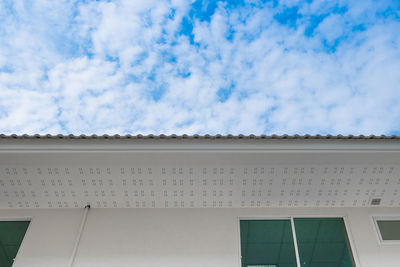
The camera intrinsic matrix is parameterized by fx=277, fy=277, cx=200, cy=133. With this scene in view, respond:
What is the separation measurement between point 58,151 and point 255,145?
2.15 metres

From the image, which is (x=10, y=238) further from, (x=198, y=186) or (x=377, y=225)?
(x=377, y=225)

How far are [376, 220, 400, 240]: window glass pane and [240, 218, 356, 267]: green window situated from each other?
472mm

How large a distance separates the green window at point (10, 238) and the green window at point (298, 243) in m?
2.72

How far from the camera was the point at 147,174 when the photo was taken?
3.29 m

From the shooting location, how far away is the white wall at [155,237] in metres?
3.22

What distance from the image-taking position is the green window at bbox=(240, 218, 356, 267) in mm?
3229

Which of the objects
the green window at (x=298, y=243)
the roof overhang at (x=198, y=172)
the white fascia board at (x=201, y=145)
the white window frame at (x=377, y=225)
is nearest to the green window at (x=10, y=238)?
the roof overhang at (x=198, y=172)

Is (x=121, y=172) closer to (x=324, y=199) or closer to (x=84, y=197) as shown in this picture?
(x=84, y=197)

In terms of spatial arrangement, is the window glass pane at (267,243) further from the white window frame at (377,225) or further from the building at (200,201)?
the white window frame at (377,225)

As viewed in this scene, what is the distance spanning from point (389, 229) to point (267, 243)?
1587mm

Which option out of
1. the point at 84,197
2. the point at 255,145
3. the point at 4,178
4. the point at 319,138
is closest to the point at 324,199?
the point at 319,138

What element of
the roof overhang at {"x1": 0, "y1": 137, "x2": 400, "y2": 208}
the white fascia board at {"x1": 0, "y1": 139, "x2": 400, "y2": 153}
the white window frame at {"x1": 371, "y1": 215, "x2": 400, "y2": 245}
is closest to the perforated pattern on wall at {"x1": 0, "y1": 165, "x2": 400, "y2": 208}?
the roof overhang at {"x1": 0, "y1": 137, "x2": 400, "y2": 208}

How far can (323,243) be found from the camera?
3.39 m

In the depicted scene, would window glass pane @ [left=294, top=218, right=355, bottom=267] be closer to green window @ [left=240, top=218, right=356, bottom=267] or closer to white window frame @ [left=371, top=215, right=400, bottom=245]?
green window @ [left=240, top=218, right=356, bottom=267]
